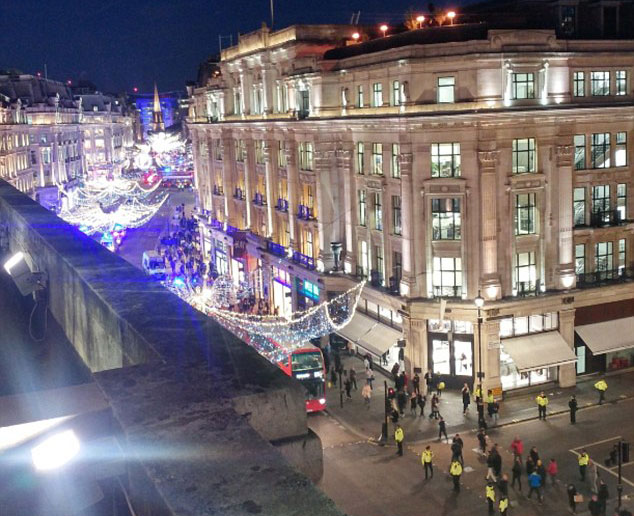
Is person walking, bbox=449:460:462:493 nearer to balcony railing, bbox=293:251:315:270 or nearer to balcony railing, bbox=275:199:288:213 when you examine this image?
balcony railing, bbox=293:251:315:270

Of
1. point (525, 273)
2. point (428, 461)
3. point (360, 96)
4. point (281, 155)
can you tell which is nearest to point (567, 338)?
point (525, 273)

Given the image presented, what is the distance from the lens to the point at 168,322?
7.90 m

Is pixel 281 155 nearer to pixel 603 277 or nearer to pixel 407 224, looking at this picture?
pixel 407 224

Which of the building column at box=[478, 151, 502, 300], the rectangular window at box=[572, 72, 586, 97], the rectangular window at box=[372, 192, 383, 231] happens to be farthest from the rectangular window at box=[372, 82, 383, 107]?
the rectangular window at box=[572, 72, 586, 97]

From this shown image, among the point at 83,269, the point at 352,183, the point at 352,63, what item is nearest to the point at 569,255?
the point at 352,183

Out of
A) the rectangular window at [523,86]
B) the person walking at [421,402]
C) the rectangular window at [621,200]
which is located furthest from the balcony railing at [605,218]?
the person walking at [421,402]

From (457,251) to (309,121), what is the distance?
1330 centimetres

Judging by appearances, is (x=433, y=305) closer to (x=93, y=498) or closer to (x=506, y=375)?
(x=506, y=375)

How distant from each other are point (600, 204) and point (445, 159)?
8.49 metres

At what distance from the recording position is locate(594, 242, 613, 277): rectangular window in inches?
1515

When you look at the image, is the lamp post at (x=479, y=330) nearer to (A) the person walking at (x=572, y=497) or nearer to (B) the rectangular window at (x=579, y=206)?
(B) the rectangular window at (x=579, y=206)

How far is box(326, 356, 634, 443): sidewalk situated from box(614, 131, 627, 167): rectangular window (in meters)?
10.1

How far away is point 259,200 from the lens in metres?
57.3

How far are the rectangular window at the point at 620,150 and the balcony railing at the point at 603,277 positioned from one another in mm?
5123
